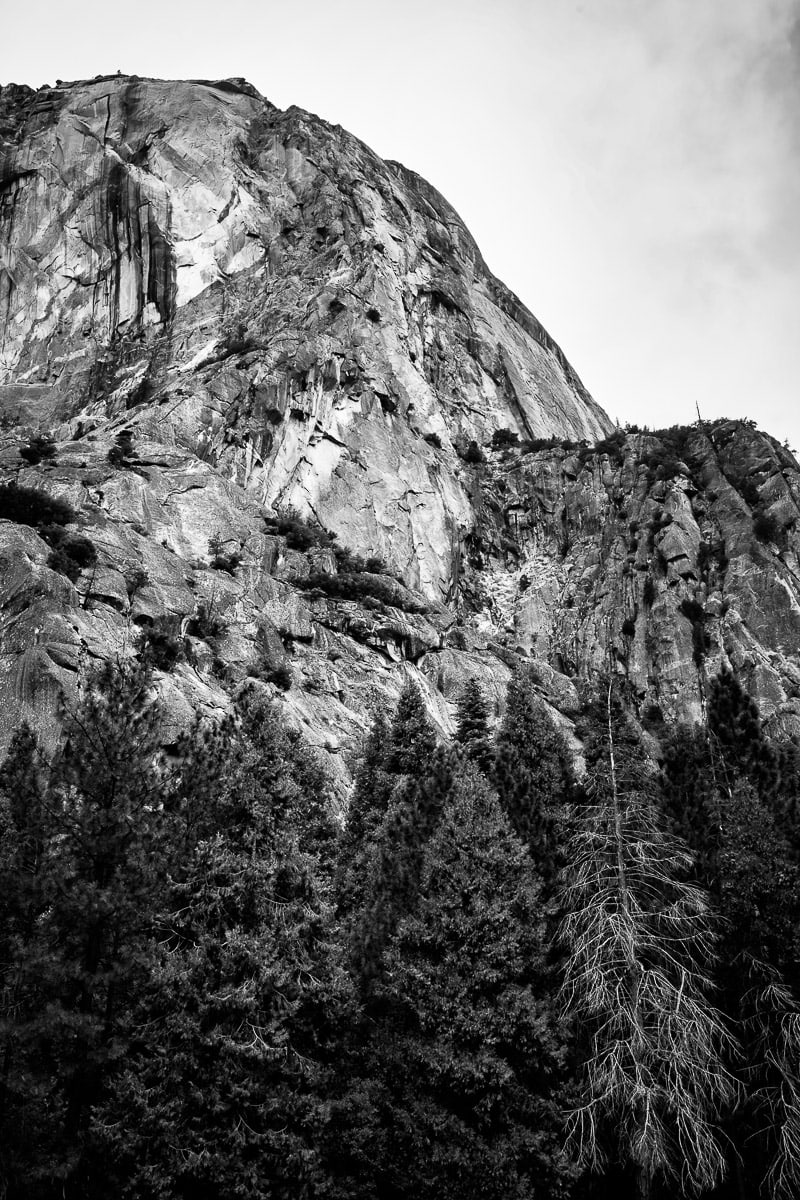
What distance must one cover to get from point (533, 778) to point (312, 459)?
147 ft

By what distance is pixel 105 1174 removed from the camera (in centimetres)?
1493

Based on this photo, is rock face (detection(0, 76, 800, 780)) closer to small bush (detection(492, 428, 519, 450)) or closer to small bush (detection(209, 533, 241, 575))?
small bush (detection(209, 533, 241, 575))

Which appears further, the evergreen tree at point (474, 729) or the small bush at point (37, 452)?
the small bush at point (37, 452)

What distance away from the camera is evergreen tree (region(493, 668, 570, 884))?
78.2ft

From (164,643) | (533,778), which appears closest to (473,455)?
(164,643)

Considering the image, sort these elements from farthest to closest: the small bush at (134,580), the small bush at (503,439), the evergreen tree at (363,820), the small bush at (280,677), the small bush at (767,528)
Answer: the small bush at (503,439)
the small bush at (767,528)
the small bush at (280,677)
the small bush at (134,580)
the evergreen tree at (363,820)

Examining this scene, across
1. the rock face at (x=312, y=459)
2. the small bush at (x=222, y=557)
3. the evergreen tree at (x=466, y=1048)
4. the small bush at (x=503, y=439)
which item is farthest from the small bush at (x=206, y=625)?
the small bush at (x=503, y=439)

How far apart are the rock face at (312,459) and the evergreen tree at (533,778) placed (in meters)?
12.1

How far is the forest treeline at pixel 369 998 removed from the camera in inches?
592

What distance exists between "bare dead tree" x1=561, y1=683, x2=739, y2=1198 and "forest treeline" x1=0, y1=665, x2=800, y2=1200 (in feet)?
0.28

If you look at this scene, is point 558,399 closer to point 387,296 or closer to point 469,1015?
point 387,296

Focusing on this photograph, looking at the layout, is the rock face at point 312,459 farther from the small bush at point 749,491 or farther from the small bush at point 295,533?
the small bush at point 295,533

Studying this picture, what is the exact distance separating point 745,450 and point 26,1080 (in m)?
77.7

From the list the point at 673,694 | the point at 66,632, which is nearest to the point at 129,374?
Answer: the point at 66,632
